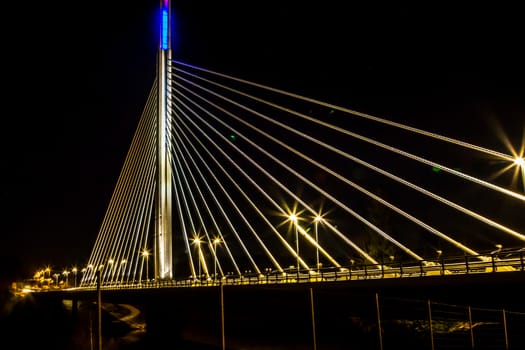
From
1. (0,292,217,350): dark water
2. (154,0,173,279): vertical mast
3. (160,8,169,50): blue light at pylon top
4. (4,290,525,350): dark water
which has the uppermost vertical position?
(160,8,169,50): blue light at pylon top

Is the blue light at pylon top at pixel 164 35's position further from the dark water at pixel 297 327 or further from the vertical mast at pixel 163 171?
the dark water at pixel 297 327

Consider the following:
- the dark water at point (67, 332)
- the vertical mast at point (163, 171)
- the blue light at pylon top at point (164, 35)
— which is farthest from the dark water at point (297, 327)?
the blue light at pylon top at point (164, 35)

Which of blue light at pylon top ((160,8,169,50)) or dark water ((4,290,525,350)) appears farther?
blue light at pylon top ((160,8,169,50))

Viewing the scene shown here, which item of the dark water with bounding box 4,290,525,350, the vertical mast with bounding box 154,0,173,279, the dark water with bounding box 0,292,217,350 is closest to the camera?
the dark water with bounding box 4,290,525,350

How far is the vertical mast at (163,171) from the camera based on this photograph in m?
40.2

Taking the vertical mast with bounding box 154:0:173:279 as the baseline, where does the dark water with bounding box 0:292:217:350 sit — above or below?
below

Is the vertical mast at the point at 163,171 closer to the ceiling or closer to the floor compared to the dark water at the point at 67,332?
closer to the ceiling

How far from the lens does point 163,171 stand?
4138 centimetres

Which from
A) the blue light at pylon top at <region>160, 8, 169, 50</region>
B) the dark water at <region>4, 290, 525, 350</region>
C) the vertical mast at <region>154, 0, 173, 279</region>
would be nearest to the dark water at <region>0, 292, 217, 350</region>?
the dark water at <region>4, 290, 525, 350</region>

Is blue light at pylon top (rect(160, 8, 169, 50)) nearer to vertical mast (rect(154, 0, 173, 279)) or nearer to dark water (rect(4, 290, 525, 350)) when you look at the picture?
vertical mast (rect(154, 0, 173, 279))

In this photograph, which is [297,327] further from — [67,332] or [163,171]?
[67,332]

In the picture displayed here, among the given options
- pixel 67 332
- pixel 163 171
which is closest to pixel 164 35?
pixel 163 171

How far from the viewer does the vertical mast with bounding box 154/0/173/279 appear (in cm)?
4022

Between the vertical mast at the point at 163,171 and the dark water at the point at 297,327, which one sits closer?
the dark water at the point at 297,327
